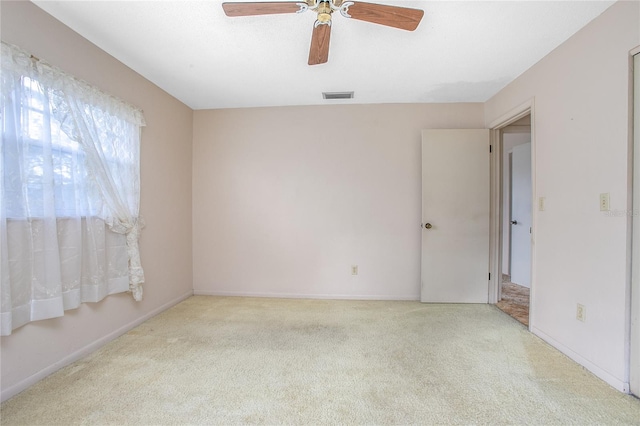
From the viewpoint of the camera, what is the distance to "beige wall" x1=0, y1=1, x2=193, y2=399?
1.61 meters

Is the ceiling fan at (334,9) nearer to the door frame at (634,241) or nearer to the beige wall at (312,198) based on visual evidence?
the door frame at (634,241)

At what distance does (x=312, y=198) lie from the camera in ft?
10.8

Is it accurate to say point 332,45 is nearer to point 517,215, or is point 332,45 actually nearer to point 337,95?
point 337,95

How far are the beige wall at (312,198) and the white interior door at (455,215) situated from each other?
6.9 inches

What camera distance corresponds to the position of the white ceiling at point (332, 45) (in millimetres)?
1720

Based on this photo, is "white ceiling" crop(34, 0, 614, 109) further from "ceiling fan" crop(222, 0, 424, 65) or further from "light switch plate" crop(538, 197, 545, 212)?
"light switch plate" crop(538, 197, 545, 212)

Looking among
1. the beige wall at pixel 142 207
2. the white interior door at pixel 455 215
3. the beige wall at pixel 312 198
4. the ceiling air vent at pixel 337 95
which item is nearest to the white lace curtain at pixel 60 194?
the beige wall at pixel 142 207

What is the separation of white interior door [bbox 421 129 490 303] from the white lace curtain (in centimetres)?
294

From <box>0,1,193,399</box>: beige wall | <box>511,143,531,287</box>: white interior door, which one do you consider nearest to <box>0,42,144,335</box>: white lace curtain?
<box>0,1,193,399</box>: beige wall

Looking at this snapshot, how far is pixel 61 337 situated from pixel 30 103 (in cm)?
150

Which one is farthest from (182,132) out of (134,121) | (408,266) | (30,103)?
(408,266)

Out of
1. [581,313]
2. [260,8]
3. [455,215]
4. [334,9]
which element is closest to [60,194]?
[260,8]

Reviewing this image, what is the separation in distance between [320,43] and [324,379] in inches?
82.0

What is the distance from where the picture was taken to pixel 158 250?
2.77 meters
